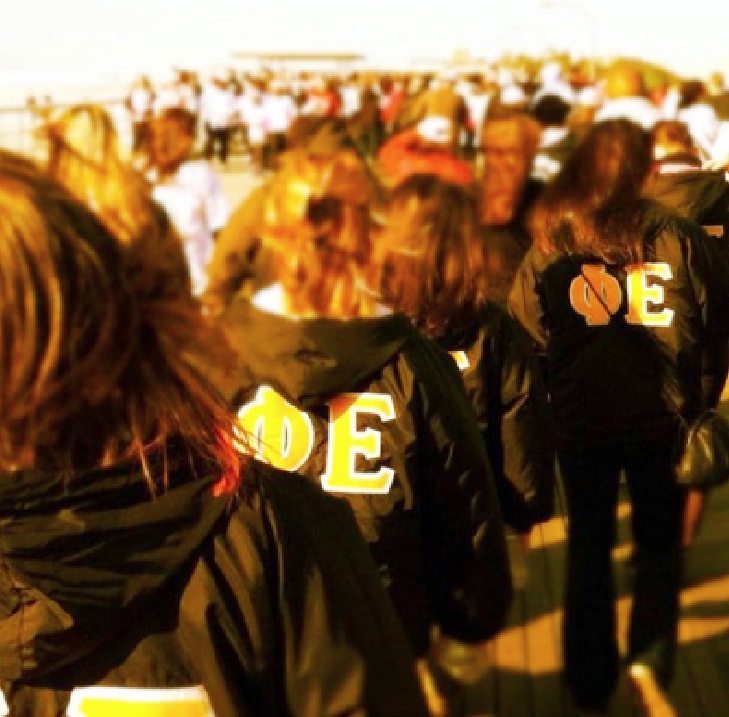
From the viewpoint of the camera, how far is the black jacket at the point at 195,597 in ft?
4.30

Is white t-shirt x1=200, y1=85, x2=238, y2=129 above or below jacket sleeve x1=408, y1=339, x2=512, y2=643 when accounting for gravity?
below

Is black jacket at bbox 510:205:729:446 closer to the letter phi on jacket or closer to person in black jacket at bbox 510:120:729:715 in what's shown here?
person in black jacket at bbox 510:120:729:715

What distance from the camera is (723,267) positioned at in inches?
141

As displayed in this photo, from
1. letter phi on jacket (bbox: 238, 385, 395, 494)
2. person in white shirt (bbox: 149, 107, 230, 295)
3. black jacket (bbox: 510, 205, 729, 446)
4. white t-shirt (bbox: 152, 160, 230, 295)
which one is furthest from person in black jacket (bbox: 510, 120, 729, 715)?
white t-shirt (bbox: 152, 160, 230, 295)

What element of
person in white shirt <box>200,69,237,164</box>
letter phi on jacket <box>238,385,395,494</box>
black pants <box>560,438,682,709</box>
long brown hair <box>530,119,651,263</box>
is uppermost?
long brown hair <box>530,119,651,263</box>

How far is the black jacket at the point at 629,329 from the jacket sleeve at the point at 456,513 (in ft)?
2.83

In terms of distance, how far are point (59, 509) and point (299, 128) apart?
5.15m

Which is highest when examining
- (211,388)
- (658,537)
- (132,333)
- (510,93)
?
(132,333)

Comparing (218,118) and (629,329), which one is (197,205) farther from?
(218,118)

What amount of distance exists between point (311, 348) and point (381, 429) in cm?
24

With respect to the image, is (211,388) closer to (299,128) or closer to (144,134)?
(144,134)

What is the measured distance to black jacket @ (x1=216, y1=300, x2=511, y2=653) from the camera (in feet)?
7.62

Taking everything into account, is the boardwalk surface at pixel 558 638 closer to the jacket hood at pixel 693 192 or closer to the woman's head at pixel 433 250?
the jacket hood at pixel 693 192

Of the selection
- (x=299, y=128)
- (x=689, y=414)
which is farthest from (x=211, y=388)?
(x=299, y=128)
